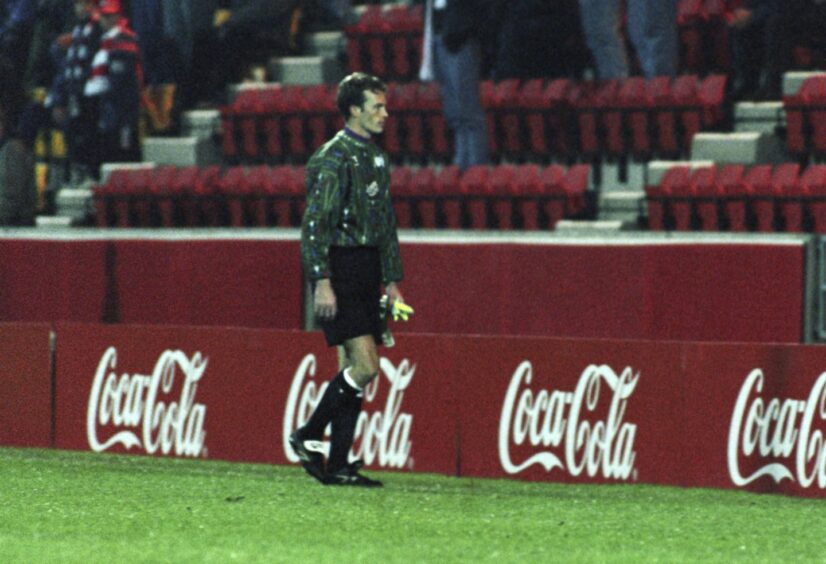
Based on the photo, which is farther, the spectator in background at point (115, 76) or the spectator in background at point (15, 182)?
the spectator in background at point (115, 76)

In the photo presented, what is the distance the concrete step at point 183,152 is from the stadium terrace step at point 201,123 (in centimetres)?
13

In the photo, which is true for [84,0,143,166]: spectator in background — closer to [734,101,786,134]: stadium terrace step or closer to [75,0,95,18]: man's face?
[75,0,95,18]: man's face

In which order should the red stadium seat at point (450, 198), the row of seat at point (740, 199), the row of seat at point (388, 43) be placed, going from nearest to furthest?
the row of seat at point (740, 199), the red stadium seat at point (450, 198), the row of seat at point (388, 43)

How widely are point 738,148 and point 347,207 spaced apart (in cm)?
479

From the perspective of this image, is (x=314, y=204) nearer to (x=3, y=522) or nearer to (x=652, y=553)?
(x=3, y=522)

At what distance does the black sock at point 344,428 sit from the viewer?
8633mm

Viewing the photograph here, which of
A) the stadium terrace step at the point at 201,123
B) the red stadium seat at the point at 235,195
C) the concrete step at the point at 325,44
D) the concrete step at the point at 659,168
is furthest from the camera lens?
the concrete step at the point at 325,44

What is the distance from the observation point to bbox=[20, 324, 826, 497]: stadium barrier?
8.88 metres

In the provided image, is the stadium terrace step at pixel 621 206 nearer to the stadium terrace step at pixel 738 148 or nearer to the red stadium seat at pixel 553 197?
the red stadium seat at pixel 553 197

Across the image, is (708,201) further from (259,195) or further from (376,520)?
(376,520)

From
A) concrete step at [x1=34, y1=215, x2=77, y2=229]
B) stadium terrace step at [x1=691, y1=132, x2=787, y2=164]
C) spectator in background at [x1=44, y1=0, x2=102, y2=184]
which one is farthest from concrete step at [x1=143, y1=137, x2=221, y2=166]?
stadium terrace step at [x1=691, y1=132, x2=787, y2=164]

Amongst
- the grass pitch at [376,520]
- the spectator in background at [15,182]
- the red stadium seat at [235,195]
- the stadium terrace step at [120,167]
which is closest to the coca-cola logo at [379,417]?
the grass pitch at [376,520]

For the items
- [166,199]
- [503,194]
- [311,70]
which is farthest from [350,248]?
[311,70]

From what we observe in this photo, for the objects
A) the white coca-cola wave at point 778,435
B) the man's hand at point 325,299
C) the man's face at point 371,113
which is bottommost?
the white coca-cola wave at point 778,435
